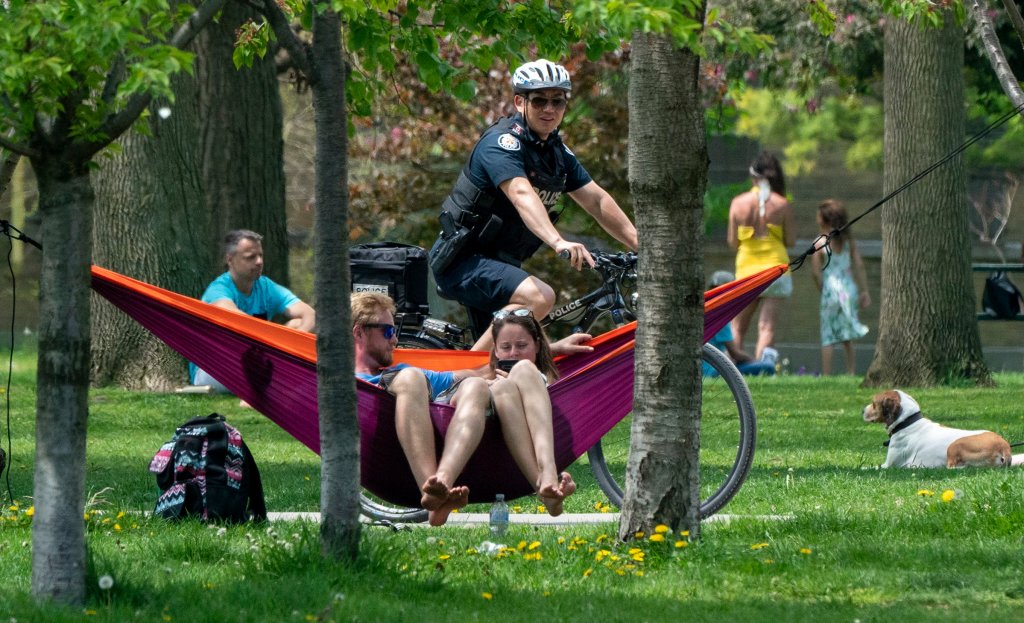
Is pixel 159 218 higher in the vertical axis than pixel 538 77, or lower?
lower

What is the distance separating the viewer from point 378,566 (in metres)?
5.16

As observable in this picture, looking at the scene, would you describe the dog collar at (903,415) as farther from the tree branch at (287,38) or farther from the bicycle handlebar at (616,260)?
the tree branch at (287,38)

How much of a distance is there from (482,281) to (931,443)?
2983mm

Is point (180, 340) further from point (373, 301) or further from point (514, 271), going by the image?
point (514, 271)

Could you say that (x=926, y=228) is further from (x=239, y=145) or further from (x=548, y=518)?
(x=548, y=518)

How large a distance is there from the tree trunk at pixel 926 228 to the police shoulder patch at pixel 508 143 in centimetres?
713

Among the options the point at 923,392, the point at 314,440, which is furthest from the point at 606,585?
the point at 923,392

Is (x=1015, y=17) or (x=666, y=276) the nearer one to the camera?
(x=666, y=276)

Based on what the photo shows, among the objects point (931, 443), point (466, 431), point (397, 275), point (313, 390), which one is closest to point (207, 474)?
point (313, 390)

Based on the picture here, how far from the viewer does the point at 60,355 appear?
15.0 feet

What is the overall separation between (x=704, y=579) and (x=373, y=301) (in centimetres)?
215

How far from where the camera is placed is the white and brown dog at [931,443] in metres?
8.51

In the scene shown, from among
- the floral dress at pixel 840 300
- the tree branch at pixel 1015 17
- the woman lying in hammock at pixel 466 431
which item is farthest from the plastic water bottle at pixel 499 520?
the floral dress at pixel 840 300

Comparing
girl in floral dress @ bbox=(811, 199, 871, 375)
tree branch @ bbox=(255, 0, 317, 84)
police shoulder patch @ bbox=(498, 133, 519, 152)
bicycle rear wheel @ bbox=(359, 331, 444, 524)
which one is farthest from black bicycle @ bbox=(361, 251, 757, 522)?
girl in floral dress @ bbox=(811, 199, 871, 375)
